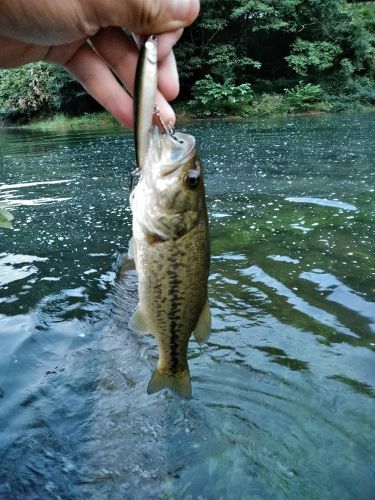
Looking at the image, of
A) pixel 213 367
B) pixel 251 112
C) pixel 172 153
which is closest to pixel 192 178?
pixel 172 153

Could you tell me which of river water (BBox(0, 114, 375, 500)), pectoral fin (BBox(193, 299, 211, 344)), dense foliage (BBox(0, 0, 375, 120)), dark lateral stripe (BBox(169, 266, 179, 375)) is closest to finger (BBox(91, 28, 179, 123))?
dark lateral stripe (BBox(169, 266, 179, 375))

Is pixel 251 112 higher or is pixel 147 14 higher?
pixel 147 14

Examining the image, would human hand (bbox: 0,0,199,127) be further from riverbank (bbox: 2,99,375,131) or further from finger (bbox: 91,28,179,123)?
riverbank (bbox: 2,99,375,131)

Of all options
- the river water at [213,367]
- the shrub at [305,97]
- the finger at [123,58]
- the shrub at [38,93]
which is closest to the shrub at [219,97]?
the shrub at [305,97]

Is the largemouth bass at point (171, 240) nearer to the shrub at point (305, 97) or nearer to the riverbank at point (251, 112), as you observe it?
the riverbank at point (251, 112)

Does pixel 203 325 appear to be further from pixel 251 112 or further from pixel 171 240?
pixel 251 112

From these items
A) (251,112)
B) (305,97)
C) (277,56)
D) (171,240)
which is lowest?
(251,112)
